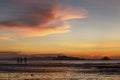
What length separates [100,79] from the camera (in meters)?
46.4

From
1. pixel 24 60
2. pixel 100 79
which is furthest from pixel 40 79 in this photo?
pixel 24 60

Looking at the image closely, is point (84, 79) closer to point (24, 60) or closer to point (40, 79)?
point (40, 79)

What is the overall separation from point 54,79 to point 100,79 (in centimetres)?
616

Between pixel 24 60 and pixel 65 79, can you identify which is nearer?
pixel 65 79

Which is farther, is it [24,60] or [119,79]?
[24,60]

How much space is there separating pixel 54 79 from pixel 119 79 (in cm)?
885

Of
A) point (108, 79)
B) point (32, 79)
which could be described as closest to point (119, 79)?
point (108, 79)

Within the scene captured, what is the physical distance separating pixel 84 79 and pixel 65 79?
256 cm

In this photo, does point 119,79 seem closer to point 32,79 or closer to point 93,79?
point 93,79

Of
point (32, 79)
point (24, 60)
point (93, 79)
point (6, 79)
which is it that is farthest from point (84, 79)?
point (24, 60)

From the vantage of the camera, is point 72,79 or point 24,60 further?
point 24,60

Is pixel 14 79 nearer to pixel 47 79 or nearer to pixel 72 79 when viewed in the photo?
pixel 47 79

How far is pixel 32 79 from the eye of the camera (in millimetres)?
46500

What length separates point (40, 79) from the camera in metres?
47.3
